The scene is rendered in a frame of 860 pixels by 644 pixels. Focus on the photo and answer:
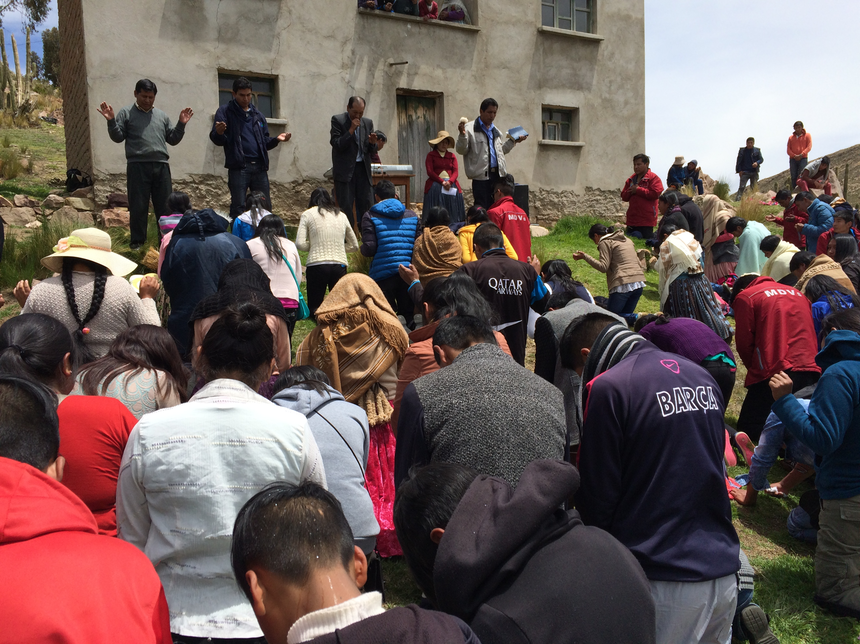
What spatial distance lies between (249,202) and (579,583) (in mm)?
6147

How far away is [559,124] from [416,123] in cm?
364

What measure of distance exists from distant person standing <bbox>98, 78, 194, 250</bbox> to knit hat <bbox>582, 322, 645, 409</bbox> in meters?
6.77

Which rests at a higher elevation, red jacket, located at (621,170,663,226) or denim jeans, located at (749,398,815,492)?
red jacket, located at (621,170,663,226)

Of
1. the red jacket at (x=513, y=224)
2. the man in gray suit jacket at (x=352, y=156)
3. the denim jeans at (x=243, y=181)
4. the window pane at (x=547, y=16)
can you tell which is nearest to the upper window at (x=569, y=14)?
the window pane at (x=547, y=16)

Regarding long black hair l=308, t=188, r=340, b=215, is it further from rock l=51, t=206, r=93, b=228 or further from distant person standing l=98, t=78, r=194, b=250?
rock l=51, t=206, r=93, b=228

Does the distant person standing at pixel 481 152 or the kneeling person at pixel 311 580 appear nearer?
the kneeling person at pixel 311 580

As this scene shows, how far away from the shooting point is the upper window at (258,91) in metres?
12.3

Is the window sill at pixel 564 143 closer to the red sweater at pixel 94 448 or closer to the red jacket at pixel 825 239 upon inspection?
the red jacket at pixel 825 239

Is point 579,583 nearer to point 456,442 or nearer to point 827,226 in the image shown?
point 456,442

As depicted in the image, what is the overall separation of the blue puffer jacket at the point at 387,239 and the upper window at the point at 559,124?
9.71m

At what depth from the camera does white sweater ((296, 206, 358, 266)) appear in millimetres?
7035

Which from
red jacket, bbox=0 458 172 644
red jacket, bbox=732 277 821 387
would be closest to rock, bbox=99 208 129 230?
red jacket, bbox=732 277 821 387

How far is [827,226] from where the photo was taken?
10.3 meters

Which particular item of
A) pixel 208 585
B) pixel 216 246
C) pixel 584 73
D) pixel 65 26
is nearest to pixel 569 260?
pixel 584 73
